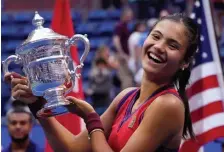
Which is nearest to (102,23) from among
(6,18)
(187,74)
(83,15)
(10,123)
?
(83,15)

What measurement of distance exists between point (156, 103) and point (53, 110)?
1.16 feet

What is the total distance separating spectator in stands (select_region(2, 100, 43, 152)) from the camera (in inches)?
199

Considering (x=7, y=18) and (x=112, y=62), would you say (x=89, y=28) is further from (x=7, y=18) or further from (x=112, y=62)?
(x=112, y=62)

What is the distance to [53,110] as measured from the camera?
2.76 m

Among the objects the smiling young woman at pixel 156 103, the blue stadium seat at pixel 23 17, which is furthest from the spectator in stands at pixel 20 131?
the blue stadium seat at pixel 23 17

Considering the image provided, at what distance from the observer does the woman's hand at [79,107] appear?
110 inches

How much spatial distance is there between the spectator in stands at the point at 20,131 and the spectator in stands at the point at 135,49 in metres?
4.47

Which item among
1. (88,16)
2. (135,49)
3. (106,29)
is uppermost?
(135,49)

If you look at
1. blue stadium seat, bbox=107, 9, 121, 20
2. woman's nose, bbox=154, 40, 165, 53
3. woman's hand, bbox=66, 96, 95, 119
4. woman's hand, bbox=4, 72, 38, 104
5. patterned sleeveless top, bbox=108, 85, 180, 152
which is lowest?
blue stadium seat, bbox=107, 9, 121, 20

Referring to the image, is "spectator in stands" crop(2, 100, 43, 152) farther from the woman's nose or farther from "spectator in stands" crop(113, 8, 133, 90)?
"spectator in stands" crop(113, 8, 133, 90)

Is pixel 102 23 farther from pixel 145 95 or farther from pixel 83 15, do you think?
pixel 145 95

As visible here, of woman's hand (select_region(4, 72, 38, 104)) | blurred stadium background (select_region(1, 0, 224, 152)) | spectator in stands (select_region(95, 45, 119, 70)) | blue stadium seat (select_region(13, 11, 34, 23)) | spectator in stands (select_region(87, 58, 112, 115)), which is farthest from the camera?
blue stadium seat (select_region(13, 11, 34, 23))

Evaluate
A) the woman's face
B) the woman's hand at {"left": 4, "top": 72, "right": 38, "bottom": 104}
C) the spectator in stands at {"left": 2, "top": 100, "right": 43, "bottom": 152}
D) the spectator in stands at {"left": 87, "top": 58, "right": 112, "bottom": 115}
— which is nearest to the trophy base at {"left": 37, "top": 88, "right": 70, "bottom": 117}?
the woman's hand at {"left": 4, "top": 72, "right": 38, "bottom": 104}

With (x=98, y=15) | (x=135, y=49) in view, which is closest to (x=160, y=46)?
(x=135, y=49)
